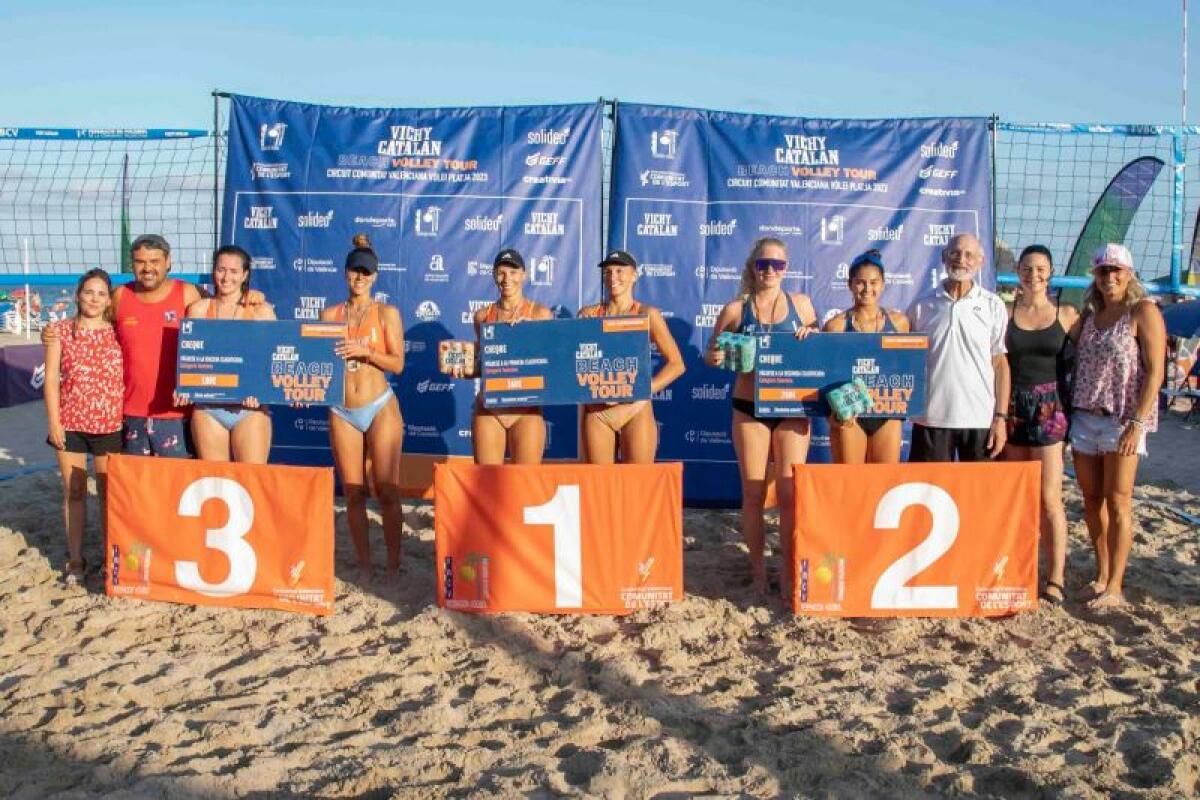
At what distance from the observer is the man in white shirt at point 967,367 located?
4492 millimetres

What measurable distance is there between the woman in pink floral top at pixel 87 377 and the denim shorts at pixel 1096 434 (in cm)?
482

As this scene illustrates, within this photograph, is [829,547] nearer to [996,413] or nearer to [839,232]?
[996,413]

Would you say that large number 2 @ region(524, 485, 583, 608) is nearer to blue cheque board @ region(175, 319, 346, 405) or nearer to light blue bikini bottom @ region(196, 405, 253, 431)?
blue cheque board @ region(175, 319, 346, 405)

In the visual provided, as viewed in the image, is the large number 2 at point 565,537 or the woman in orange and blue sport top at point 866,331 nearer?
the large number 2 at point 565,537

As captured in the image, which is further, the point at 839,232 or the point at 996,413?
the point at 839,232

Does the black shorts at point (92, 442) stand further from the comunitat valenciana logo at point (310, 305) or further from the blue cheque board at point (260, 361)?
the comunitat valenciana logo at point (310, 305)

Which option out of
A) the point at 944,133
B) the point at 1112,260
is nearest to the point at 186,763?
the point at 1112,260

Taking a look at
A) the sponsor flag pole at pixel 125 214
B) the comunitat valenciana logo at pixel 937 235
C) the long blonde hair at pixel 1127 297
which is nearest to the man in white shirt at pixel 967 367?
the long blonde hair at pixel 1127 297

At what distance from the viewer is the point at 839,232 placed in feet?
20.6

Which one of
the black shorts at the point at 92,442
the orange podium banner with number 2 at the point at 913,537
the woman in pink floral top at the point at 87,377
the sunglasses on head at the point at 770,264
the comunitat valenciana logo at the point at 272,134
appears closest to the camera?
the orange podium banner with number 2 at the point at 913,537

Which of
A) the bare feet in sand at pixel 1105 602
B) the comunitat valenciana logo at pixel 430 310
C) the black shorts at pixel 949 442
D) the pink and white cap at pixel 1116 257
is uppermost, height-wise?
the pink and white cap at pixel 1116 257

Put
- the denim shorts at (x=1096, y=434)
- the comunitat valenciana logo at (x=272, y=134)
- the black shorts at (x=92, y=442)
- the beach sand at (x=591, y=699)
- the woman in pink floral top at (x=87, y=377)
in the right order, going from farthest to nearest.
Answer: the comunitat valenciana logo at (x=272, y=134) < the black shorts at (x=92, y=442) < the woman in pink floral top at (x=87, y=377) < the denim shorts at (x=1096, y=434) < the beach sand at (x=591, y=699)

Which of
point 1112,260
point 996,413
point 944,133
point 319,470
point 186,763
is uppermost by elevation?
point 944,133

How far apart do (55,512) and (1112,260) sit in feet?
21.1
